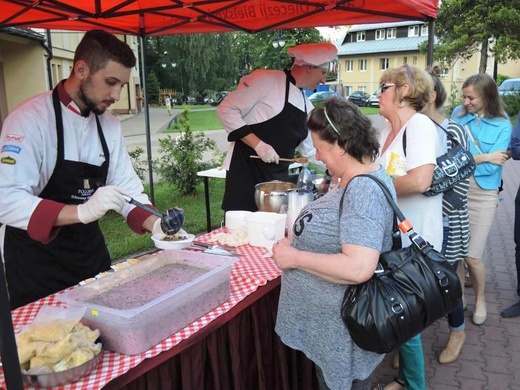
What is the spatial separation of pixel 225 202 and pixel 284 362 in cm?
136

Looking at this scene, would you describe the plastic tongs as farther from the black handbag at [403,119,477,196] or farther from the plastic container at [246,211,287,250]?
the black handbag at [403,119,477,196]

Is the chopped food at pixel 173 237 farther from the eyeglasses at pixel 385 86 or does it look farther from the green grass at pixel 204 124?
the green grass at pixel 204 124

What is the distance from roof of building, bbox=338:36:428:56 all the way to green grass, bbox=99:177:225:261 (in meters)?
34.8

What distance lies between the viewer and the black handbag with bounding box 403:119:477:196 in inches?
83.4

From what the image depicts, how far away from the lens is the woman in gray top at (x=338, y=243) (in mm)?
1383

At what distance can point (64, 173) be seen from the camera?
5.91ft

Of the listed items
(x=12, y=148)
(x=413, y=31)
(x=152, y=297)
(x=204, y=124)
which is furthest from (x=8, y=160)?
(x=413, y=31)

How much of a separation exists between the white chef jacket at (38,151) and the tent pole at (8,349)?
586mm

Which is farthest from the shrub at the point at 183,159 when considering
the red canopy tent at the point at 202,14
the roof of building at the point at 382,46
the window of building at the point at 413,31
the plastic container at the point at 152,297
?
the window of building at the point at 413,31

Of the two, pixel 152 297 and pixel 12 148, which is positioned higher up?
pixel 12 148

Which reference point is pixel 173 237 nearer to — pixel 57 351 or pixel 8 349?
pixel 57 351

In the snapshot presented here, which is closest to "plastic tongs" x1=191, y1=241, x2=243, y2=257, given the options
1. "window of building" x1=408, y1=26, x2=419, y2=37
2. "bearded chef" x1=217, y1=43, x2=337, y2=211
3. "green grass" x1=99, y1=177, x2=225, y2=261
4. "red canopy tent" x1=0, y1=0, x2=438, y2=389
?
"bearded chef" x1=217, y1=43, x2=337, y2=211

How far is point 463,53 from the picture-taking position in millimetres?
17797

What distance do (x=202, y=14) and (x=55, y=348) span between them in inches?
115
